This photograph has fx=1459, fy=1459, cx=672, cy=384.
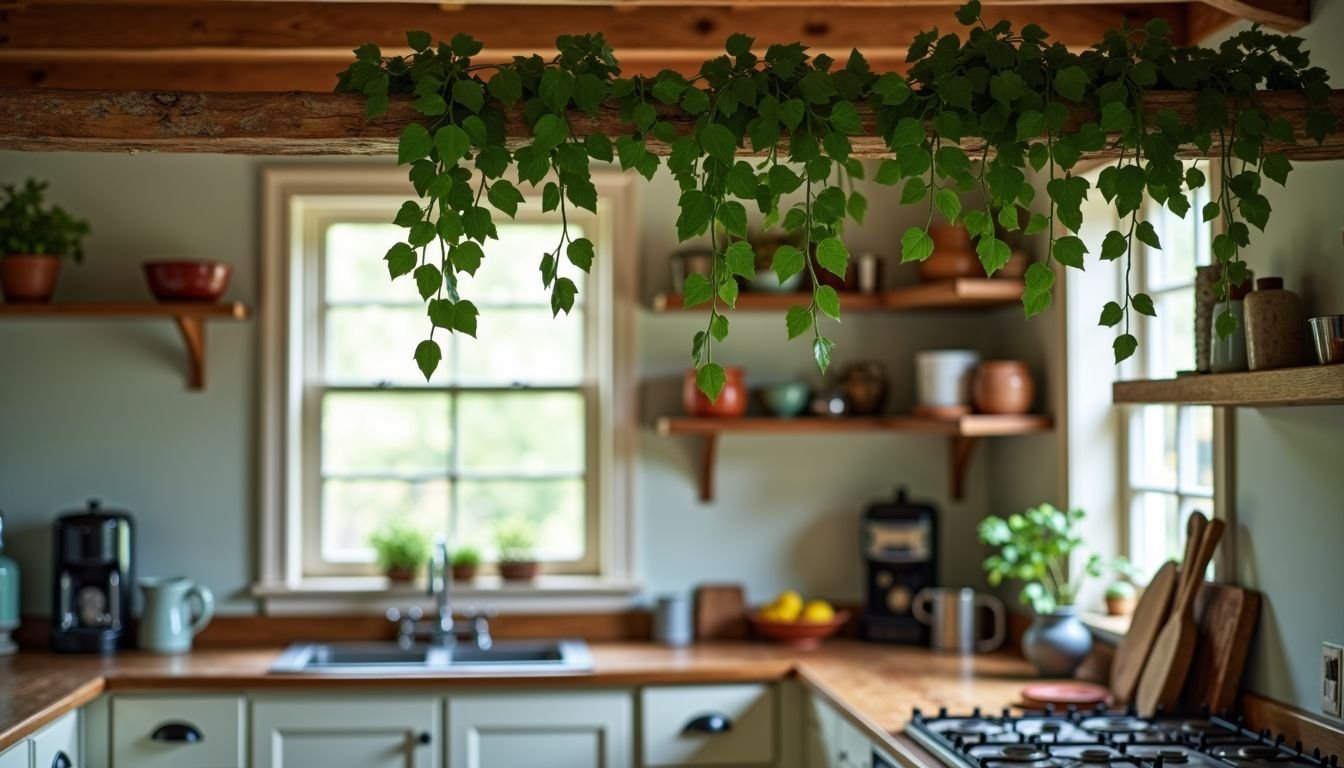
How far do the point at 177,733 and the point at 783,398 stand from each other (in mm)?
1849

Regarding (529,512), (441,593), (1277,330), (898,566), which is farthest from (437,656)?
(1277,330)

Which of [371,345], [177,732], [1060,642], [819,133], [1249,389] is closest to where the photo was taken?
[819,133]

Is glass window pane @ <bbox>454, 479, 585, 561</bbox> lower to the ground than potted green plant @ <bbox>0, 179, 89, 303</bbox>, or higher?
lower

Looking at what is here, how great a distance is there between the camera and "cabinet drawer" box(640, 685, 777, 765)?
3771 millimetres

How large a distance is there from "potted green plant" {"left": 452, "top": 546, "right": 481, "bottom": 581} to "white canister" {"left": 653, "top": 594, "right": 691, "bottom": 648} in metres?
0.54

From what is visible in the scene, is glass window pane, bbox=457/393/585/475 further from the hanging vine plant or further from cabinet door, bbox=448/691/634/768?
the hanging vine plant

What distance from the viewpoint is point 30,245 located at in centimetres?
399

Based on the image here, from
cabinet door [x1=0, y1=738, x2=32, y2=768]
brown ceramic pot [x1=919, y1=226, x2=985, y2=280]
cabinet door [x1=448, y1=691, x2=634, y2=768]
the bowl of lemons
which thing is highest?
brown ceramic pot [x1=919, y1=226, x2=985, y2=280]

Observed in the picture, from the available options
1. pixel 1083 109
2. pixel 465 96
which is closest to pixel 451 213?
pixel 465 96

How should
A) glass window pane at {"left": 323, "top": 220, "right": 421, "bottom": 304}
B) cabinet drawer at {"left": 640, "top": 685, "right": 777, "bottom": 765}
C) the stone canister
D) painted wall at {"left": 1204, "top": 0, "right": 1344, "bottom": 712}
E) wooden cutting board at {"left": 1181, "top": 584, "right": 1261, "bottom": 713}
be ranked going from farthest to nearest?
glass window pane at {"left": 323, "top": 220, "right": 421, "bottom": 304} < cabinet drawer at {"left": 640, "top": 685, "right": 777, "bottom": 765} < wooden cutting board at {"left": 1181, "top": 584, "right": 1261, "bottom": 713} < painted wall at {"left": 1204, "top": 0, "right": 1344, "bottom": 712} < the stone canister

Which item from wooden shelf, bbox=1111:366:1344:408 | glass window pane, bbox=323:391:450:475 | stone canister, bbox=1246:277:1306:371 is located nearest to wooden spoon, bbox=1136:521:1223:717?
wooden shelf, bbox=1111:366:1344:408

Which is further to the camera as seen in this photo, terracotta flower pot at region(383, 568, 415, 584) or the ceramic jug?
terracotta flower pot at region(383, 568, 415, 584)

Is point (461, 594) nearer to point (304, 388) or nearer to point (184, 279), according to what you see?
point (304, 388)

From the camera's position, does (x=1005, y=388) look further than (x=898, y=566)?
No
